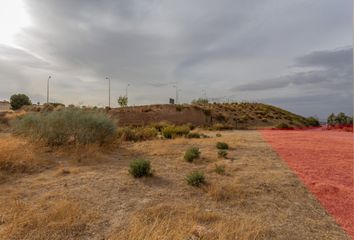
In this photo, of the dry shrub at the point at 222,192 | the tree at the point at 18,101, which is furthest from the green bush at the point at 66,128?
the tree at the point at 18,101

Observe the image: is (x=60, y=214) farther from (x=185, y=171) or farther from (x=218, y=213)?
(x=185, y=171)

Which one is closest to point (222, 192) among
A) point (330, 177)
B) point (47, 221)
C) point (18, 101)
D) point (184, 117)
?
point (47, 221)

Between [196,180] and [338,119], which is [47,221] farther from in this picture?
[338,119]

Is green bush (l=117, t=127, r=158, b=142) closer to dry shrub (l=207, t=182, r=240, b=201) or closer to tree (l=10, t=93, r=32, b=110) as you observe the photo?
dry shrub (l=207, t=182, r=240, b=201)

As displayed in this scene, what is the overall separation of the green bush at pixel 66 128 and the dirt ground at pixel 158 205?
160 inches

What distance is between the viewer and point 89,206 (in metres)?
6.07

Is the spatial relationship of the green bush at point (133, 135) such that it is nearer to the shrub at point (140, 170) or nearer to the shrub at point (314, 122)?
the shrub at point (140, 170)

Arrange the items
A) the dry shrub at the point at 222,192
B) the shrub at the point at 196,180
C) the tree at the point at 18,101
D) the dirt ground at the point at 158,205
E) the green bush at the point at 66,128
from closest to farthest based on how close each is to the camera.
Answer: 1. the dirt ground at the point at 158,205
2. the dry shrub at the point at 222,192
3. the shrub at the point at 196,180
4. the green bush at the point at 66,128
5. the tree at the point at 18,101

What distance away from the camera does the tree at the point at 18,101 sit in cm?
7388

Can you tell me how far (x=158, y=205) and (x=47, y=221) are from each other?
2.03 meters

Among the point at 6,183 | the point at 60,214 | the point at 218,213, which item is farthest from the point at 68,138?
the point at 218,213

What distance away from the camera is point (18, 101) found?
74.4 meters

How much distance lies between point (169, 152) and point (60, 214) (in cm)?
855

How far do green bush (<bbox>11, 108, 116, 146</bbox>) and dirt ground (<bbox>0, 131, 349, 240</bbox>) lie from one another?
13.3 ft
